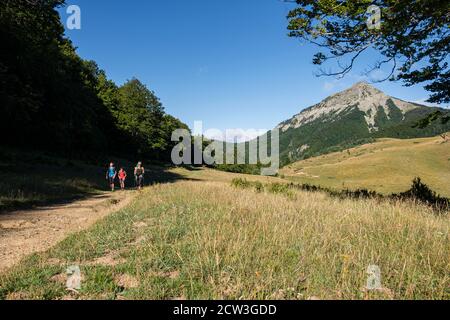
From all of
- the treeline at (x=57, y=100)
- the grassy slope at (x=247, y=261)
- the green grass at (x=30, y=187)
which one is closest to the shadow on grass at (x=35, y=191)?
the green grass at (x=30, y=187)

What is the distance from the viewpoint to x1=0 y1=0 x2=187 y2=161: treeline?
15.5 meters

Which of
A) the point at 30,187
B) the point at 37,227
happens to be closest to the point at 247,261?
the point at 37,227

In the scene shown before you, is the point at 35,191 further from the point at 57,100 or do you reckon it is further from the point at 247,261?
the point at 57,100

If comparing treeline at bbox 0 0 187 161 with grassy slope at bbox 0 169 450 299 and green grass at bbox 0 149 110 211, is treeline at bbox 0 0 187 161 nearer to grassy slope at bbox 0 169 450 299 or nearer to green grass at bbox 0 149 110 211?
green grass at bbox 0 149 110 211

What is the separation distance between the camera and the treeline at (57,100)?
15539mm

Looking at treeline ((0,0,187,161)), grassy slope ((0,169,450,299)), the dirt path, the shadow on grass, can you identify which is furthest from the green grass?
grassy slope ((0,169,450,299))

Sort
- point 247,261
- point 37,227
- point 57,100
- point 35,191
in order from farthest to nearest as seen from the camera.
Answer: point 57,100, point 35,191, point 37,227, point 247,261

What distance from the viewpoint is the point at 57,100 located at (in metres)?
34.9

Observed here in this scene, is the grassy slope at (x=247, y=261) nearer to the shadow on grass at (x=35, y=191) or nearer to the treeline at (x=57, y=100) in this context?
the shadow on grass at (x=35, y=191)

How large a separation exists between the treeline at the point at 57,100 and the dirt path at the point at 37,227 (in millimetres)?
10184

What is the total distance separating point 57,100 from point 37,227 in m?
31.4
